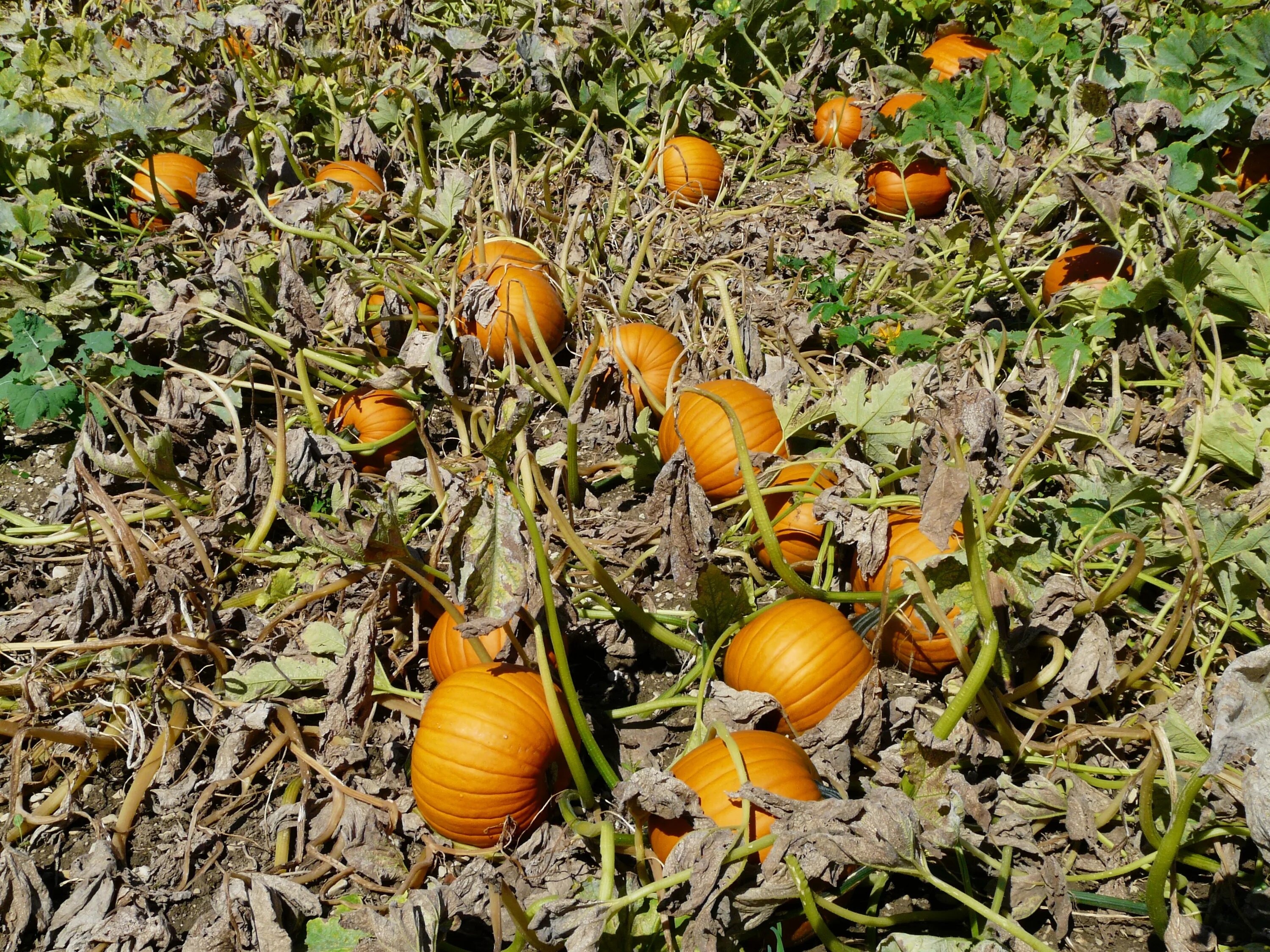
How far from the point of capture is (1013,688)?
2254mm

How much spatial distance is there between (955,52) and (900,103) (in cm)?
76

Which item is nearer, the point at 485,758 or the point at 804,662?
the point at 485,758

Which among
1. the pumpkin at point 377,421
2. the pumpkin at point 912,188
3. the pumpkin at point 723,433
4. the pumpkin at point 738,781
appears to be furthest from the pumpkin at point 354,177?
the pumpkin at point 738,781

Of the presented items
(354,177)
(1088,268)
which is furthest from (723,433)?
(354,177)

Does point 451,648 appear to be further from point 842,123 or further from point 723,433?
point 842,123

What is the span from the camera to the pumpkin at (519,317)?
3.19 m

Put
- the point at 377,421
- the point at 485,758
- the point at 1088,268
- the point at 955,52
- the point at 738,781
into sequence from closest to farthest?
the point at 738,781 < the point at 485,758 < the point at 377,421 < the point at 1088,268 < the point at 955,52

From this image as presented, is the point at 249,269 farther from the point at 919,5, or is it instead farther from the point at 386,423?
the point at 919,5

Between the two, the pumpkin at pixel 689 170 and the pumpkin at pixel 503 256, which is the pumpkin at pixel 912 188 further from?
the pumpkin at pixel 503 256

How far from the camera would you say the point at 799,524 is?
8.66 ft

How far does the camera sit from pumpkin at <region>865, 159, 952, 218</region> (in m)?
4.04

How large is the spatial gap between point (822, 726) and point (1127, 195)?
227 centimetres

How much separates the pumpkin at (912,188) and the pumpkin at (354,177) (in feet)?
7.13

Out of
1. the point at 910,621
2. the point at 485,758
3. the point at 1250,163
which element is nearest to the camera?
the point at 485,758
